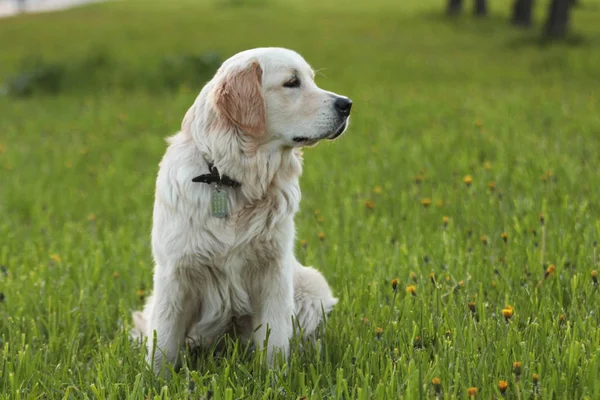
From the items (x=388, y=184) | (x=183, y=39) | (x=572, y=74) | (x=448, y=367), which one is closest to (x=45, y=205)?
(x=388, y=184)

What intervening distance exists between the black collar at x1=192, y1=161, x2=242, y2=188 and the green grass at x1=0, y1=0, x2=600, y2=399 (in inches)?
28.1

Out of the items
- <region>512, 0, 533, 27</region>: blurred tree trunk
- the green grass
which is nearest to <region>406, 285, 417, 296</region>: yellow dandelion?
the green grass

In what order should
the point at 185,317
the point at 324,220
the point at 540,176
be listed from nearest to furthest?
the point at 185,317, the point at 324,220, the point at 540,176

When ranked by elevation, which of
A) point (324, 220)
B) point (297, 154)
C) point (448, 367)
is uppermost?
point (297, 154)

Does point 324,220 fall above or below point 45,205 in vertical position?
above

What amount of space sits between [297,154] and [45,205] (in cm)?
368

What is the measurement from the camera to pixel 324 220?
17.3 feet

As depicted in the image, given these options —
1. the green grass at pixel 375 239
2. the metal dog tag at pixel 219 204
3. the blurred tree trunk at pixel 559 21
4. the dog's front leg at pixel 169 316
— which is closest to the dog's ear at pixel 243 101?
the metal dog tag at pixel 219 204

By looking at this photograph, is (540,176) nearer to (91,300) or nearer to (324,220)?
(324,220)

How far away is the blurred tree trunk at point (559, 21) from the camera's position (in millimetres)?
Answer: 16578

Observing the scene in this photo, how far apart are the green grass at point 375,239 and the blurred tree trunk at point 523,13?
32.7ft

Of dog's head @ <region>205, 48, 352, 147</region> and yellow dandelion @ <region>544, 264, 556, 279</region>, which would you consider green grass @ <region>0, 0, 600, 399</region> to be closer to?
yellow dandelion @ <region>544, 264, 556, 279</region>

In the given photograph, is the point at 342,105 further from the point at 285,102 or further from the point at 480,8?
the point at 480,8

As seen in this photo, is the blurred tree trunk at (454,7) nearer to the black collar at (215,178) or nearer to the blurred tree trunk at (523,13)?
the blurred tree trunk at (523,13)
